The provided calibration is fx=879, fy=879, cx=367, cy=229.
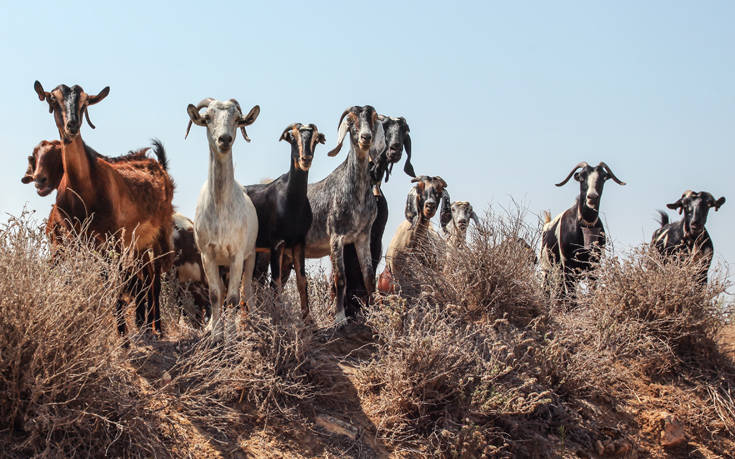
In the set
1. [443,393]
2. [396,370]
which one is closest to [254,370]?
[396,370]

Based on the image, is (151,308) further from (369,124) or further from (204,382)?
(369,124)

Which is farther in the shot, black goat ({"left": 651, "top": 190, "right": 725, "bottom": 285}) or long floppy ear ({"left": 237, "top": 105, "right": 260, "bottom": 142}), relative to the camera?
black goat ({"left": 651, "top": 190, "right": 725, "bottom": 285})

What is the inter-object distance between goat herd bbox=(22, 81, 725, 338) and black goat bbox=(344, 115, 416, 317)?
14 mm

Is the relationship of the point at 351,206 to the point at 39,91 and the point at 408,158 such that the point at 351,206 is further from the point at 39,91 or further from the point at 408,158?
the point at 39,91

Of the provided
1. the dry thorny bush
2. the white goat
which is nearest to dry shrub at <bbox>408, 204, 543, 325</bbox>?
the dry thorny bush

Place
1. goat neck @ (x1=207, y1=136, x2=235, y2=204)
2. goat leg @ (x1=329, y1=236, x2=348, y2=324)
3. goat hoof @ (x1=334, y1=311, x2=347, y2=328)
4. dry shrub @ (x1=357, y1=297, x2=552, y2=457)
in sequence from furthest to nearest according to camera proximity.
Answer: goat leg @ (x1=329, y1=236, x2=348, y2=324), goat hoof @ (x1=334, y1=311, x2=347, y2=328), goat neck @ (x1=207, y1=136, x2=235, y2=204), dry shrub @ (x1=357, y1=297, x2=552, y2=457)

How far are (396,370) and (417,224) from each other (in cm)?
348

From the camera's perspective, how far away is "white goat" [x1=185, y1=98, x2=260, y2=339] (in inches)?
337

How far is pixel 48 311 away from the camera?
647cm

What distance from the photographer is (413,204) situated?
11562 millimetres

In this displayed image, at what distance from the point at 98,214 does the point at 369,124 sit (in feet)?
10.6

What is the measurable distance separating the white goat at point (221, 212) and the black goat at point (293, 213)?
837 millimetres

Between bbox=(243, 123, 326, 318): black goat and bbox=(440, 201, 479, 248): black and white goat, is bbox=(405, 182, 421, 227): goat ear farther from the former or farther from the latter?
bbox=(243, 123, 326, 318): black goat

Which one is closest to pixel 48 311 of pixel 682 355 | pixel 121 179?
pixel 121 179
